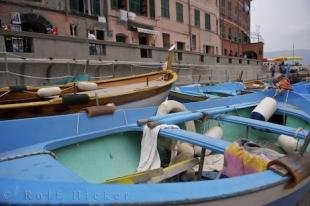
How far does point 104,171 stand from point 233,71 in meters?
21.2

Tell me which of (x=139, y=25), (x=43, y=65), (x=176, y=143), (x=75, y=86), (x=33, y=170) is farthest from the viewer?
(x=139, y=25)

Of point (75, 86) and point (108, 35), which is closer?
point (75, 86)

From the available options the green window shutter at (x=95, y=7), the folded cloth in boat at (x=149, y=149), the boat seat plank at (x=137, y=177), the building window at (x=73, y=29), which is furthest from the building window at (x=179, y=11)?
the boat seat plank at (x=137, y=177)

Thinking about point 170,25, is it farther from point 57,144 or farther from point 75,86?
point 57,144

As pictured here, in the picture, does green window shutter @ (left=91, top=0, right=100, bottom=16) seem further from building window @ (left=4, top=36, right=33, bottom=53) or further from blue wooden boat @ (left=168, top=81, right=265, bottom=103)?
blue wooden boat @ (left=168, top=81, right=265, bottom=103)

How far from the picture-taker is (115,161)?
349 centimetres

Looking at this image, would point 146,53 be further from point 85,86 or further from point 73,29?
point 85,86

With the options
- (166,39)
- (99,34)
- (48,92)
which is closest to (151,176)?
(48,92)

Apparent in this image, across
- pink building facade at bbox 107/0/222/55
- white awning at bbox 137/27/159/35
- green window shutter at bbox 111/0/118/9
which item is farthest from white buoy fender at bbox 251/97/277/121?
white awning at bbox 137/27/159/35

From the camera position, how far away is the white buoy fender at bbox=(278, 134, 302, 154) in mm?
3929

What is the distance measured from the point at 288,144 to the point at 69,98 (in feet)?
10.9

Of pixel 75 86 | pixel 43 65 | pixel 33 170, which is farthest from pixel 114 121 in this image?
pixel 43 65

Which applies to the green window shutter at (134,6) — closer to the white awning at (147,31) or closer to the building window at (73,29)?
the white awning at (147,31)

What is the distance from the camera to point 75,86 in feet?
20.6
